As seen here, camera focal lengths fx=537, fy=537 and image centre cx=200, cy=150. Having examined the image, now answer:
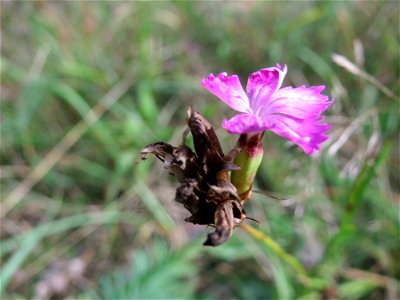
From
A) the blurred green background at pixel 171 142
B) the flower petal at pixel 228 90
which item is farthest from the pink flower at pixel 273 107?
the blurred green background at pixel 171 142

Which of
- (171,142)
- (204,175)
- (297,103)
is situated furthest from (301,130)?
(171,142)

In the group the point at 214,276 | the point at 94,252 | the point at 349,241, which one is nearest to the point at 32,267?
the point at 94,252

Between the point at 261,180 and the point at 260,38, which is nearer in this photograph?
the point at 261,180

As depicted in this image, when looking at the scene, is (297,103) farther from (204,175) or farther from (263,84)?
(204,175)

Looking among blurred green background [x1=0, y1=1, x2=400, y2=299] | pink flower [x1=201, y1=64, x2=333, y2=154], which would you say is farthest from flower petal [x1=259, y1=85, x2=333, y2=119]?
blurred green background [x1=0, y1=1, x2=400, y2=299]

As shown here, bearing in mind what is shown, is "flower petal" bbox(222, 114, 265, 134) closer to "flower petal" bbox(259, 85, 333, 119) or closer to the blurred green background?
"flower petal" bbox(259, 85, 333, 119)

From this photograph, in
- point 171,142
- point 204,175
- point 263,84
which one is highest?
point 171,142

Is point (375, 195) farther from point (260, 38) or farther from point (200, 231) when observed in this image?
point (260, 38)
